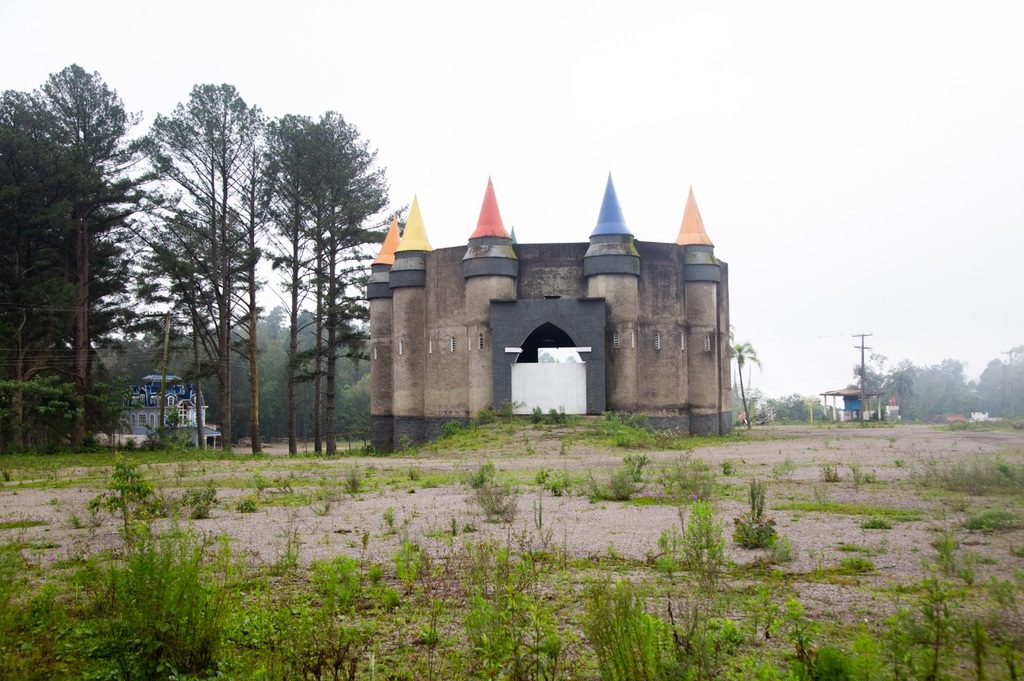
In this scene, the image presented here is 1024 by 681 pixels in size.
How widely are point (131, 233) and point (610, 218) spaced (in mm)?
22408

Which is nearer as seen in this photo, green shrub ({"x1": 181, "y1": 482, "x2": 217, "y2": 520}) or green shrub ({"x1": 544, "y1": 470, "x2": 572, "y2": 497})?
green shrub ({"x1": 181, "y1": 482, "x2": 217, "y2": 520})

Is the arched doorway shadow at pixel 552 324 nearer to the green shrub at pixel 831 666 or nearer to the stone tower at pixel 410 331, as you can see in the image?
the stone tower at pixel 410 331

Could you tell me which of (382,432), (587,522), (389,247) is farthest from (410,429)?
(587,522)

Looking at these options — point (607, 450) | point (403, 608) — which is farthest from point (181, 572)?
point (607, 450)

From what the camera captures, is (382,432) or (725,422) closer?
(725,422)

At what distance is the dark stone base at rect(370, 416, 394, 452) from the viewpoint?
39781mm

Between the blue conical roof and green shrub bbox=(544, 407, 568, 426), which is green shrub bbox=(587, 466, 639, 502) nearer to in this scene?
green shrub bbox=(544, 407, 568, 426)

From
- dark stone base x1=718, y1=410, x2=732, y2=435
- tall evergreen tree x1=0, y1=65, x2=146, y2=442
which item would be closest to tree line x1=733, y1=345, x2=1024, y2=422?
dark stone base x1=718, y1=410, x2=732, y2=435

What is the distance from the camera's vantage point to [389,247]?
40.7 m

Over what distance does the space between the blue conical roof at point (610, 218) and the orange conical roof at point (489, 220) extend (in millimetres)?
4020

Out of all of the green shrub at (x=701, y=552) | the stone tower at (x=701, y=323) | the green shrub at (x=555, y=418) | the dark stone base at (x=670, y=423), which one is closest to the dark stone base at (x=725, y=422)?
the stone tower at (x=701, y=323)

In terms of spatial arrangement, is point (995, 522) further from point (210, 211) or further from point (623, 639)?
point (210, 211)

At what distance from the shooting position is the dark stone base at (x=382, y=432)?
131 ft

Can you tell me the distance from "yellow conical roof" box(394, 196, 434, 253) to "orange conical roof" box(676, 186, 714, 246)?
11.9 metres
